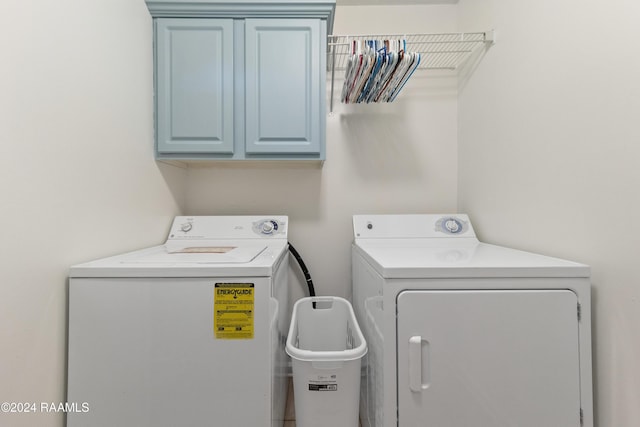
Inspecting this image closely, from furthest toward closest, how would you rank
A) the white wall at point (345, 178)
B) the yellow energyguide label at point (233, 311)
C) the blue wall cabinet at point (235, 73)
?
the white wall at point (345, 178) → the blue wall cabinet at point (235, 73) → the yellow energyguide label at point (233, 311)

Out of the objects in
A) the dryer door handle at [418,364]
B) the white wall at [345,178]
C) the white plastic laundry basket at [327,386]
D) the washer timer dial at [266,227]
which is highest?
the white wall at [345,178]

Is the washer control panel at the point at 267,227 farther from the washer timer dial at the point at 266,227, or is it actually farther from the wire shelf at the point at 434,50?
the wire shelf at the point at 434,50

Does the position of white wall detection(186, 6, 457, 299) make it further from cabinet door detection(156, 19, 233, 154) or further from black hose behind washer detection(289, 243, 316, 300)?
cabinet door detection(156, 19, 233, 154)

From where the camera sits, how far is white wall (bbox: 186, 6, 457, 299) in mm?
1831

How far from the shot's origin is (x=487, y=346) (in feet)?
2.73

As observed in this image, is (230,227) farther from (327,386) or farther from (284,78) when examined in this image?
(327,386)

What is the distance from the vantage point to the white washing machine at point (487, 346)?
825mm

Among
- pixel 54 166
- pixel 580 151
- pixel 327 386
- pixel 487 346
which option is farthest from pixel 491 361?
pixel 54 166

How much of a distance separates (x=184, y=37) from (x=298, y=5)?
0.63 metres

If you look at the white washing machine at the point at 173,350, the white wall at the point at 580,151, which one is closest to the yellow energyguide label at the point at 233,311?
the white washing machine at the point at 173,350

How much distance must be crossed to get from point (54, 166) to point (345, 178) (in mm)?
1422

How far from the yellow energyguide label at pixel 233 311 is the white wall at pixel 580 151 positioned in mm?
1126

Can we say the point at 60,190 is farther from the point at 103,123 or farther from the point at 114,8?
the point at 114,8

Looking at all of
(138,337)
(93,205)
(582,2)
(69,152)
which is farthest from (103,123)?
(582,2)
